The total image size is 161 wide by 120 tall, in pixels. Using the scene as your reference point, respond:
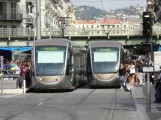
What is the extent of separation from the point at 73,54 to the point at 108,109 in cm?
1385

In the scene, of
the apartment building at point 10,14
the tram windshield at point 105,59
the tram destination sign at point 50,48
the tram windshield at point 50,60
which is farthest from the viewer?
the apartment building at point 10,14

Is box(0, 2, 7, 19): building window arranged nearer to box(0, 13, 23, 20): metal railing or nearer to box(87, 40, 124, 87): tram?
box(0, 13, 23, 20): metal railing

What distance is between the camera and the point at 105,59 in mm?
33562

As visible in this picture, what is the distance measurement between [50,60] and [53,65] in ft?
1.58

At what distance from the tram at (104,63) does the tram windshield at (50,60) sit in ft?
11.7

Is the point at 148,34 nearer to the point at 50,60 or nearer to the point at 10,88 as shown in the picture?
the point at 50,60

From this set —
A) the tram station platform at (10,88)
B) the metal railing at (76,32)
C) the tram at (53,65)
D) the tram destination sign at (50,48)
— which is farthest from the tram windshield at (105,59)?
the metal railing at (76,32)

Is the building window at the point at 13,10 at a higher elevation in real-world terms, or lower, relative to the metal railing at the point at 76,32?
higher

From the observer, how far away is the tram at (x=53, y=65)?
2930 centimetres

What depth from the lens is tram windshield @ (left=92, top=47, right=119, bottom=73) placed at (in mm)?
32844

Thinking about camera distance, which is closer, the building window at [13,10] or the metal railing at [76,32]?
the metal railing at [76,32]

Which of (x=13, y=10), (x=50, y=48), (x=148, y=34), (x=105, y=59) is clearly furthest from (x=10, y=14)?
(x=148, y=34)

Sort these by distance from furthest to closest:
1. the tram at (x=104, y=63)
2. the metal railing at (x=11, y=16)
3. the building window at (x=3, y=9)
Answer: the building window at (x=3, y=9) → the metal railing at (x=11, y=16) → the tram at (x=104, y=63)

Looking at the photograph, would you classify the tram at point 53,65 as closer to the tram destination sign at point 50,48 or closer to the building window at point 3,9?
the tram destination sign at point 50,48
